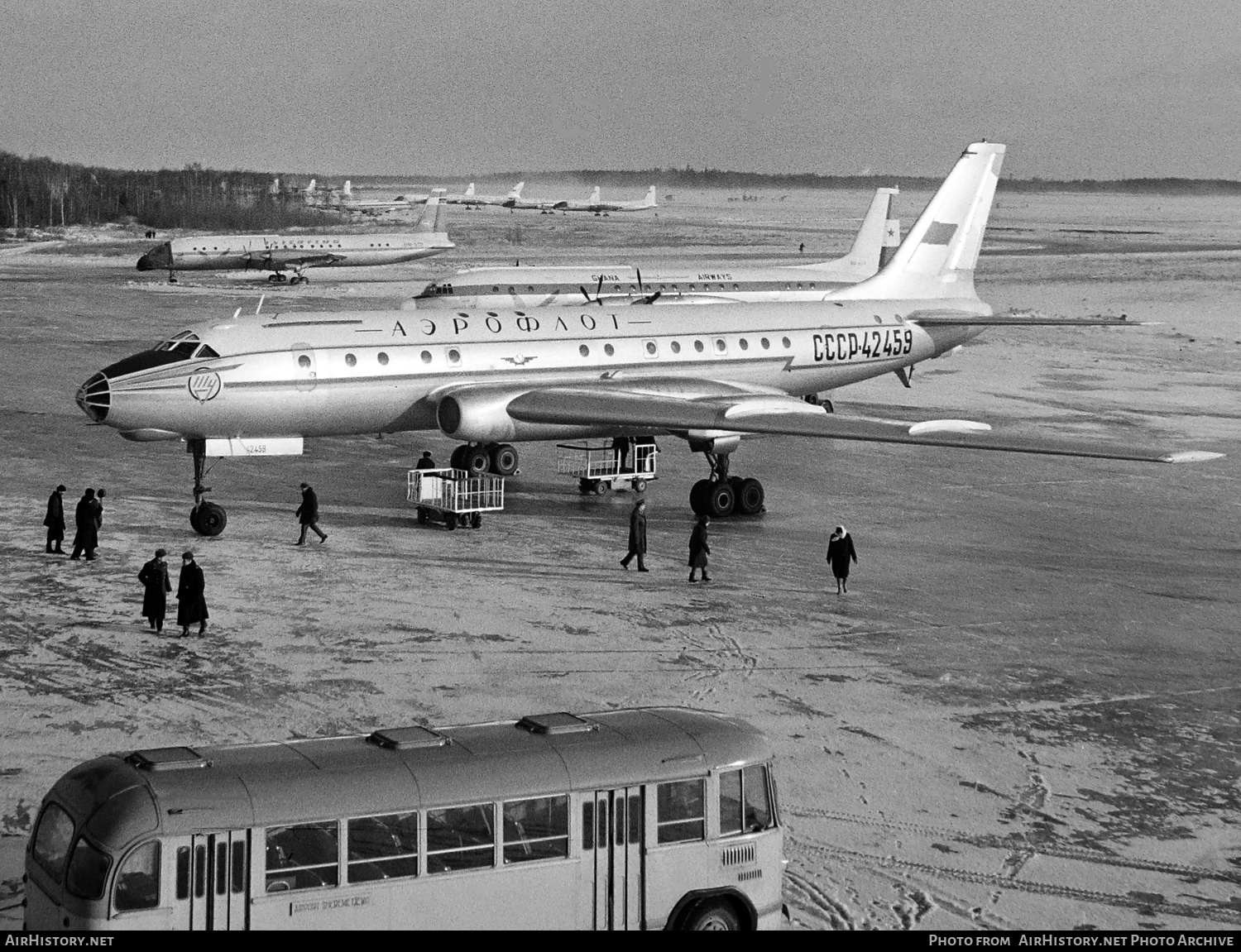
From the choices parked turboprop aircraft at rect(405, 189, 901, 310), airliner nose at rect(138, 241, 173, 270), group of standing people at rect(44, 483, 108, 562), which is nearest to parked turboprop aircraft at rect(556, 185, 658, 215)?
airliner nose at rect(138, 241, 173, 270)

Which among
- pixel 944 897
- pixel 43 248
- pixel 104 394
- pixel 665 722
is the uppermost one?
pixel 43 248

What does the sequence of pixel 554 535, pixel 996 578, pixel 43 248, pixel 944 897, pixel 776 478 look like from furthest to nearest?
1. pixel 43 248
2. pixel 776 478
3. pixel 554 535
4. pixel 996 578
5. pixel 944 897

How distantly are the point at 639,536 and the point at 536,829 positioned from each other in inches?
509

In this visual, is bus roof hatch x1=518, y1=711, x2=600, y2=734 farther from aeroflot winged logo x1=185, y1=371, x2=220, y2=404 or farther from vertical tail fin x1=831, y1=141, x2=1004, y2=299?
vertical tail fin x1=831, y1=141, x2=1004, y2=299

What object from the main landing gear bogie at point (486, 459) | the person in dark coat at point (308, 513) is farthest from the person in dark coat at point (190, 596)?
the main landing gear bogie at point (486, 459)

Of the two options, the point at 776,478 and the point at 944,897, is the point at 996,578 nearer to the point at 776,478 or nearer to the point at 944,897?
the point at 776,478

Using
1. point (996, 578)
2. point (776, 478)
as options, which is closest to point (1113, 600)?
point (996, 578)

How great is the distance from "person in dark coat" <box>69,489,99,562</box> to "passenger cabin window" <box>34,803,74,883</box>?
13.7 metres

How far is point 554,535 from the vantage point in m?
26.9

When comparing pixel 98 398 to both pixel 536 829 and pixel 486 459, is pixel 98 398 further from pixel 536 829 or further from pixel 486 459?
pixel 536 829

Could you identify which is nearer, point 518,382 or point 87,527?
point 87,527

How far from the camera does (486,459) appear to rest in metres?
29.5

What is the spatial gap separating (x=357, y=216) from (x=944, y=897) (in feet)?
631

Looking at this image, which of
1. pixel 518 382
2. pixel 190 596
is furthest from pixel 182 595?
pixel 518 382
